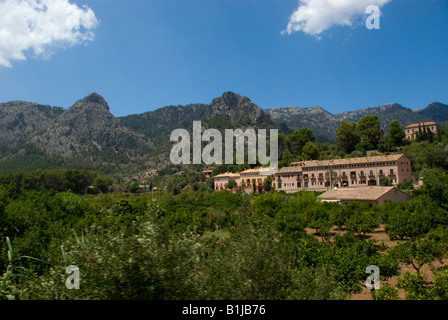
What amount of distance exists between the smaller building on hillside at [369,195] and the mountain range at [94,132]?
9462 centimetres

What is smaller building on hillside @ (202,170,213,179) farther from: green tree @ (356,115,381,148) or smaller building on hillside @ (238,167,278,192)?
green tree @ (356,115,381,148)

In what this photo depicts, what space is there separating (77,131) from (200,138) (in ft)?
247

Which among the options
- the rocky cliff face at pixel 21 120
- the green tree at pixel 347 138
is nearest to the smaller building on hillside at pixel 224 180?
the green tree at pixel 347 138

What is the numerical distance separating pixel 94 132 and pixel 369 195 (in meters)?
150

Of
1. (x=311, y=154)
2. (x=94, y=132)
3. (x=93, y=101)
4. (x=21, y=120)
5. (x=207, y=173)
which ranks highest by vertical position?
(x=93, y=101)

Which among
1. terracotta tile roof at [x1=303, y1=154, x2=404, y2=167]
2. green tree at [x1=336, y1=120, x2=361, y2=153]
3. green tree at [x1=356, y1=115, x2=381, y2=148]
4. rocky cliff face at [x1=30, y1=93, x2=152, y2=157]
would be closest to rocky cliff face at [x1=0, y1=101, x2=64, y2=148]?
rocky cliff face at [x1=30, y1=93, x2=152, y2=157]

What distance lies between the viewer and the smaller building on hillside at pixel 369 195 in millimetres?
34562

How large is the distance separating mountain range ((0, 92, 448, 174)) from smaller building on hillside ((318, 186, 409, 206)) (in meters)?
94.6

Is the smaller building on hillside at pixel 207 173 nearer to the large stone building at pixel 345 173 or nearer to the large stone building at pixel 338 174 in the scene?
the large stone building at pixel 338 174

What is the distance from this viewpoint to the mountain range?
412 feet

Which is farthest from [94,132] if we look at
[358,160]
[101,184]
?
[358,160]

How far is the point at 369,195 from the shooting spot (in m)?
35.7

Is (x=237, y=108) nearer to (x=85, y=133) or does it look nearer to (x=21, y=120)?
(x=85, y=133)
